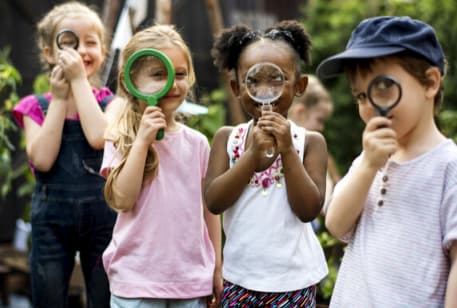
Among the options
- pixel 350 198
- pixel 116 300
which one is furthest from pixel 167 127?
pixel 350 198

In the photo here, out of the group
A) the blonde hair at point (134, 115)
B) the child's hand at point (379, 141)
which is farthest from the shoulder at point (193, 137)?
the child's hand at point (379, 141)

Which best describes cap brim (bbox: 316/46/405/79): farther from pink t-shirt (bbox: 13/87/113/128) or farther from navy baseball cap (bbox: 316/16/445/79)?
pink t-shirt (bbox: 13/87/113/128)

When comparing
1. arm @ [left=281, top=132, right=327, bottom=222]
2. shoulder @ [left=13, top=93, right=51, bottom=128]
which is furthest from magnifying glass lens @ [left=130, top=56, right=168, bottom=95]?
shoulder @ [left=13, top=93, right=51, bottom=128]

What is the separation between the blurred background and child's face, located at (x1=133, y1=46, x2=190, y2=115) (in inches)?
24.3

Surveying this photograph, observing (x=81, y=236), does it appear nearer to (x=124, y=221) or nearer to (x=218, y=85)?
(x=124, y=221)

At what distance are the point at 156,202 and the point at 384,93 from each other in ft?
3.64

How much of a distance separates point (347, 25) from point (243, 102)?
6835 mm

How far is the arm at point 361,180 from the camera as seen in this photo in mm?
2051

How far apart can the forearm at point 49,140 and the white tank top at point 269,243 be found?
40.4 inches

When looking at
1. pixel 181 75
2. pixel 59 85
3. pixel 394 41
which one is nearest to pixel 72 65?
pixel 59 85

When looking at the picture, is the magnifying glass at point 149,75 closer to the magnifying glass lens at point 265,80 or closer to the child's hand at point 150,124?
the child's hand at point 150,124

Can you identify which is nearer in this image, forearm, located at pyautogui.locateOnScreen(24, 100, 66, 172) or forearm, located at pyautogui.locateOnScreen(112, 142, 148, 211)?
forearm, located at pyautogui.locateOnScreen(112, 142, 148, 211)

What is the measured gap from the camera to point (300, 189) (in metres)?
2.45

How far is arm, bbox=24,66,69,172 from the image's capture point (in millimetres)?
3199
